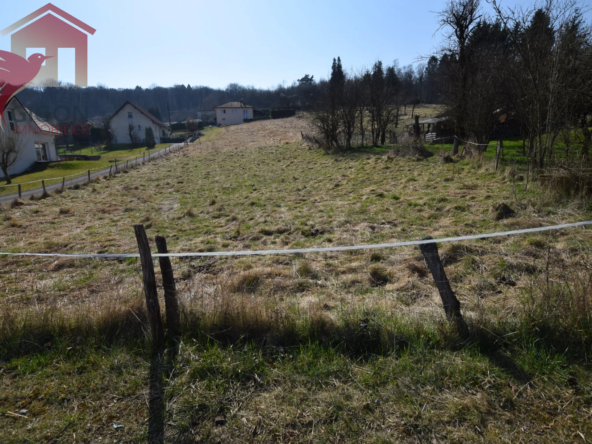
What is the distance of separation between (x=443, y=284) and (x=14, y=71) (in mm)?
39625

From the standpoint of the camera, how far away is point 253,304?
404 cm

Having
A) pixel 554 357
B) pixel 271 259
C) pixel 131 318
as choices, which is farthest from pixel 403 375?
pixel 271 259

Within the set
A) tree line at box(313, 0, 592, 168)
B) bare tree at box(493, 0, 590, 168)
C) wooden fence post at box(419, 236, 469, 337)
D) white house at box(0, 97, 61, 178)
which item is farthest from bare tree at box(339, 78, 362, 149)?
white house at box(0, 97, 61, 178)

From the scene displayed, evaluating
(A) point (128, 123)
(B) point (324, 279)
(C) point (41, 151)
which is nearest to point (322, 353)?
(B) point (324, 279)

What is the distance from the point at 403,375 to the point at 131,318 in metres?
3.08

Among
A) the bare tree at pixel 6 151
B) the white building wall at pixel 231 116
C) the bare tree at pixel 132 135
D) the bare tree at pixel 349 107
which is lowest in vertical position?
the bare tree at pixel 6 151

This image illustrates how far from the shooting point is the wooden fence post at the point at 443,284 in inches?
136

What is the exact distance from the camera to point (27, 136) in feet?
118

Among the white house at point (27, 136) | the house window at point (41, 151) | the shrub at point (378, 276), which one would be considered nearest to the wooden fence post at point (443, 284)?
the shrub at point (378, 276)

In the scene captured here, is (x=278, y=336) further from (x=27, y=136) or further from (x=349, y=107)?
(x=27, y=136)

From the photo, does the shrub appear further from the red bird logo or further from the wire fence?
the red bird logo

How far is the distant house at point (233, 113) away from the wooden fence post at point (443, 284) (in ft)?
282

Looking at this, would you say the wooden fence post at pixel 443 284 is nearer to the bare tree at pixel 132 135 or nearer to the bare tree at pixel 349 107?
the bare tree at pixel 349 107

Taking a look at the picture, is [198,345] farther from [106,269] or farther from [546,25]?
[546,25]
